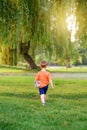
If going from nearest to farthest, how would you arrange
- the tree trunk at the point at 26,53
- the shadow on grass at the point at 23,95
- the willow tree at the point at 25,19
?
the willow tree at the point at 25,19
the shadow on grass at the point at 23,95
the tree trunk at the point at 26,53

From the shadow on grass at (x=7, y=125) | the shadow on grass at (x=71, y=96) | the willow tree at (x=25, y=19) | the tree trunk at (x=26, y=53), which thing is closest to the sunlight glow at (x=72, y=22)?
the willow tree at (x=25, y=19)

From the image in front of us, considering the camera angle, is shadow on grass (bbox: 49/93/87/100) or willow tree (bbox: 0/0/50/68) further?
shadow on grass (bbox: 49/93/87/100)

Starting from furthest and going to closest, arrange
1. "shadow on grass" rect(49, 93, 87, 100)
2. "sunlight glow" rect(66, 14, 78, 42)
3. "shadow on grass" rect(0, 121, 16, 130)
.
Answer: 1. "shadow on grass" rect(49, 93, 87, 100)
2. "sunlight glow" rect(66, 14, 78, 42)
3. "shadow on grass" rect(0, 121, 16, 130)

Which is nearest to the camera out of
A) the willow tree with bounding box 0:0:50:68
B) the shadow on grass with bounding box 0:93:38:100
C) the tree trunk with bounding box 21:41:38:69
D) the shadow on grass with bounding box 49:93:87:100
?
the willow tree with bounding box 0:0:50:68

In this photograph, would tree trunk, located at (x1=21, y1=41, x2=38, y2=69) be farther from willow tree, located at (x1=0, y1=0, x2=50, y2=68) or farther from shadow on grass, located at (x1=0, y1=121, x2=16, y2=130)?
shadow on grass, located at (x1=0, y1=121, x2=16, y2=130)

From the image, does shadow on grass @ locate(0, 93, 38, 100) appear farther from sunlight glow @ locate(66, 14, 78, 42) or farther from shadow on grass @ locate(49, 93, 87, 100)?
sunlight glow @ locate(66, 14, 78, 42)

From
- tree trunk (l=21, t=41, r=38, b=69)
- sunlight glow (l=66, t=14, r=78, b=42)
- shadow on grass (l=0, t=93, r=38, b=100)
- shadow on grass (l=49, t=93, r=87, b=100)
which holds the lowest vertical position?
shadow on grass (l=49, t=93, r=87, b=100)

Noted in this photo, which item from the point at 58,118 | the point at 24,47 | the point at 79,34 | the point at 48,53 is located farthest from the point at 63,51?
the point at 58,118

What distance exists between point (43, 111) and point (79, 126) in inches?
72.6

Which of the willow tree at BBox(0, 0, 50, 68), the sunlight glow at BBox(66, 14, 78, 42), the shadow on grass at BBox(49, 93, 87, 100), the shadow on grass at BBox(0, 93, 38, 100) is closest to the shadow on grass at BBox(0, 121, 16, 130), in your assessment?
the willow tree at BBox(0, 0, 50, 68)

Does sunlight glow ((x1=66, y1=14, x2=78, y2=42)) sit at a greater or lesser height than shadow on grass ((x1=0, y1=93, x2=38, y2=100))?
greater

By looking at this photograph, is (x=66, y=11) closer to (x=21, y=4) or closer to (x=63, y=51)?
(x=21, y=4)

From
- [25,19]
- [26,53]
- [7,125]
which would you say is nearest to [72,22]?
[25,19]

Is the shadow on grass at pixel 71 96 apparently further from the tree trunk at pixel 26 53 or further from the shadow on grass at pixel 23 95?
the tree trunk at pixel 26 53
